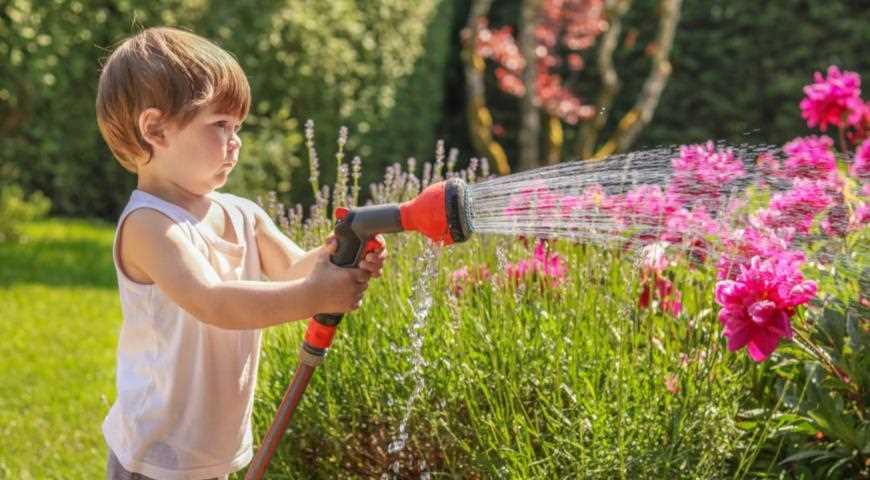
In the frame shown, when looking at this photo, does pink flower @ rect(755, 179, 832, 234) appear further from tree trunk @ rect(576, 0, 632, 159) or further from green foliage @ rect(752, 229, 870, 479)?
tree trunk @ rect(576, 0, 632, 159)

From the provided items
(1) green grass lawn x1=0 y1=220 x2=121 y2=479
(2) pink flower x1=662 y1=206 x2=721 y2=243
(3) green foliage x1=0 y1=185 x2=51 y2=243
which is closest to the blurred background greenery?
(3) green foliage x1=0 y1=185 x2=51 y2=243

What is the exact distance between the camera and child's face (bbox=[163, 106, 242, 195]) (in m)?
2.14

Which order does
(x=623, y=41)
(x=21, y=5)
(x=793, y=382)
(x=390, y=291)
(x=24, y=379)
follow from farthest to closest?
(x=623, y=41)
(x=21, y=5)
(x=24, y=379)
(x=390, y=291)
(x=793, y=382)

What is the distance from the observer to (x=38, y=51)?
7.02 meters

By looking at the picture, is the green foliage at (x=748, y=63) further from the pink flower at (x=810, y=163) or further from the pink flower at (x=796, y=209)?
the pink flower at (x=796, y=209)

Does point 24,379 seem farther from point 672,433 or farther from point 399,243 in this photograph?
point 672,433

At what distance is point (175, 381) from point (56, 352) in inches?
130

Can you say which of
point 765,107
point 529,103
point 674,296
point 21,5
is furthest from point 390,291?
point 765,107

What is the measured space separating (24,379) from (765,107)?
7.86 m

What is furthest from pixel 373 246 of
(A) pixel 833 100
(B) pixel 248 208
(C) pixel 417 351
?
(A) pixel 833 100

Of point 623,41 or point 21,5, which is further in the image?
point 623,41

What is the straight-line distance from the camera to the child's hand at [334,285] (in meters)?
1.98

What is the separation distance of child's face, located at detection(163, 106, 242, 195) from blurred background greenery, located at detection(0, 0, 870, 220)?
184 inches

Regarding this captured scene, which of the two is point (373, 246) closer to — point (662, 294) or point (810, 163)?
point (662, 294)
